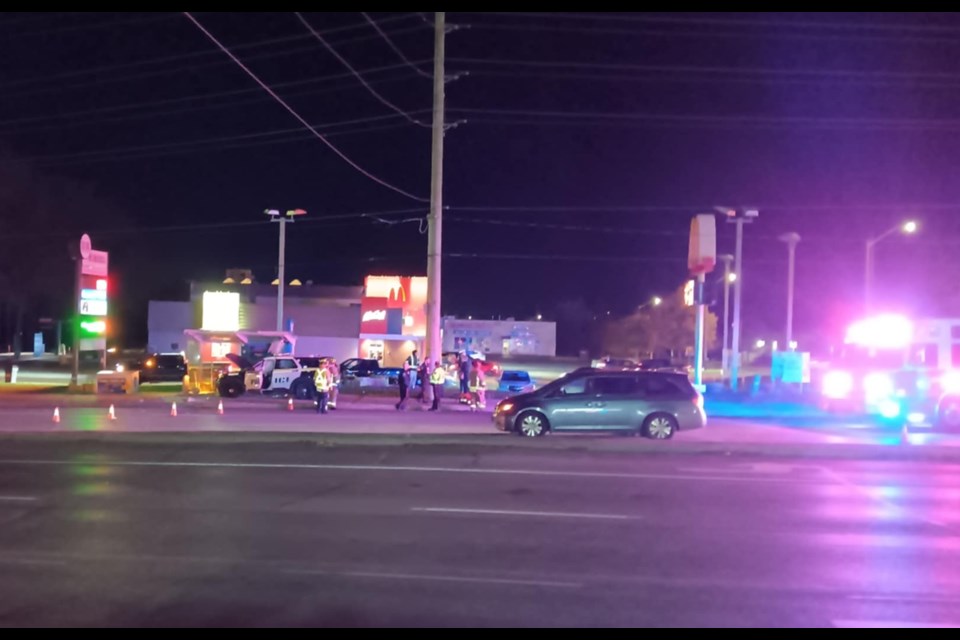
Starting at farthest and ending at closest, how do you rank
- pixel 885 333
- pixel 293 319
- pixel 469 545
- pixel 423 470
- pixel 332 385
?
pixel 293 319
pixel 332 385
pixel 885 333
pixel 423 470
pixel 469 545

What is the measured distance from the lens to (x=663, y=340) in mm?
93125

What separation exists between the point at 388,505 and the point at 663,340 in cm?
8504

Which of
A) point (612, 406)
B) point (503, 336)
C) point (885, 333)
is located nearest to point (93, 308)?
point (612, 406)

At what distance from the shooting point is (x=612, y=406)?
18391 millimetres

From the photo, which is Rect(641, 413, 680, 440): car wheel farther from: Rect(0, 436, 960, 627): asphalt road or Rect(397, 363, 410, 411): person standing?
Rect(397, 363, 410, 411): person standing

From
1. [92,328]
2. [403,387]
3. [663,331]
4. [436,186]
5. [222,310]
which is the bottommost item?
[403,387]

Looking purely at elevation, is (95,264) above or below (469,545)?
above

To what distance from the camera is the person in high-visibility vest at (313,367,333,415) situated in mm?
23797

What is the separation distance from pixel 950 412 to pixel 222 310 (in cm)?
4436

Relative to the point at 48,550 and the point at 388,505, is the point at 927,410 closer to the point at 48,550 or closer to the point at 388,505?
the point at 388,505

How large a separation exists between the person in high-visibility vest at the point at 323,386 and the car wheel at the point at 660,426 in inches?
371

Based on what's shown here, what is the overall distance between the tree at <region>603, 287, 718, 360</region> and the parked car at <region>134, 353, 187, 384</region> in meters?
54.9

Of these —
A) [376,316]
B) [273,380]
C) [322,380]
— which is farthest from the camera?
[376,316]

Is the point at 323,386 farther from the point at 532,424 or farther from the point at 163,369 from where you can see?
the point at 163,369
